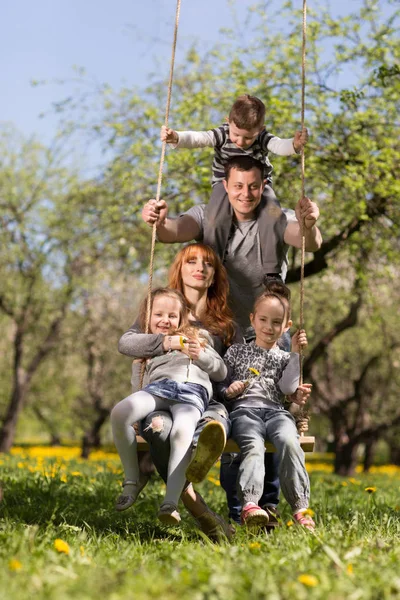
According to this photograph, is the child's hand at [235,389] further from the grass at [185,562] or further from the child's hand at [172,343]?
the grass at [185,562]

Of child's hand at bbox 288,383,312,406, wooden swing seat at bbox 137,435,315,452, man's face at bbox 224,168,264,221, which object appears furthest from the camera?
man's face at bbox 224,168,264,221

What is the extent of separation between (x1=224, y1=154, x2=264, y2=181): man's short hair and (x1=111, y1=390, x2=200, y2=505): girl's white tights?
171 centimetres

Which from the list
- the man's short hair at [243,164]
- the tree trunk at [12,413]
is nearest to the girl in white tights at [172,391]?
the man's short hair at [243,164]

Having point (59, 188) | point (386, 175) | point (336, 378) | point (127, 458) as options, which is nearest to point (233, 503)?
point (127, 458)

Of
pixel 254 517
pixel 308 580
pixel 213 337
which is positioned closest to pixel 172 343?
pixel 213 337

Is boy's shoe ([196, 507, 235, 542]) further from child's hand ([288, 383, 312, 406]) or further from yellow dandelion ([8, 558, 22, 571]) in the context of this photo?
yellow dandelion ([8, 558, 22, 571])

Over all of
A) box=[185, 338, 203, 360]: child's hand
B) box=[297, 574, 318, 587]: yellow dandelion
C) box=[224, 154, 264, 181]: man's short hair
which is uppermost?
box=[224, 154, 264, 181]: man's short hair

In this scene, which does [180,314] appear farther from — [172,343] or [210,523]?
[210,523]

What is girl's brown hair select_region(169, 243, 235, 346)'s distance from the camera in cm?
519

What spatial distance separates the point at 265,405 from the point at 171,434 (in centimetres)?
73

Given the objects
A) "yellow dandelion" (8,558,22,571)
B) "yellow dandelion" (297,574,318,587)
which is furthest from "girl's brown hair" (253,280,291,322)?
"yellow dandelion" (8,558,22,571)

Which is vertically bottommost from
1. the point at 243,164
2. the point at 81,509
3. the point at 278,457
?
the point at 81,509

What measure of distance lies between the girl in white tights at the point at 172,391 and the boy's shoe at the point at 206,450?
179 millimetres

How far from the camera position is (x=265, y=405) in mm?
4965
